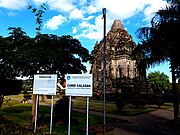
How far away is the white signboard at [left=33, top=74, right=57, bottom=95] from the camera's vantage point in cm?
1079

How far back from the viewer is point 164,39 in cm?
1444

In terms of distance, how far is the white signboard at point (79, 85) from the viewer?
373 inches

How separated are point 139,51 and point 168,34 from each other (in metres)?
3.08

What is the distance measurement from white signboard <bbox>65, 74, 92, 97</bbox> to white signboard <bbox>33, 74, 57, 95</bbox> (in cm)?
115

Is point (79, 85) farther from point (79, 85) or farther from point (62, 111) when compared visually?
point (62, 111)

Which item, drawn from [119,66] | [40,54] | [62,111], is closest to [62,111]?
[62,111]

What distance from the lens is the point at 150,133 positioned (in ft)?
44.1

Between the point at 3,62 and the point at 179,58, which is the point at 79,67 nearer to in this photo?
the point at 3,62

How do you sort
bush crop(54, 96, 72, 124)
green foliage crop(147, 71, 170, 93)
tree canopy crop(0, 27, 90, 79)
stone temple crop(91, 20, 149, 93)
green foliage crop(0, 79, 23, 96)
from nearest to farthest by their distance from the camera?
tree canopy crop(0, 27, 90, 79), bush crop(54, 96, 72, 124), green foliage crop(0, 79, 23, 96), stone temple crop(91, 20, 149, 93), green foliage crop(147, 71, 170, 93)

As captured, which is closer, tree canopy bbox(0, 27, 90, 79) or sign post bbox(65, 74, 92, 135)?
sign post bbox(65, 74, 92, 135)

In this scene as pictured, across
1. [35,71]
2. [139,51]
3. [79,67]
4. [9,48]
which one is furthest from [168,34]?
[9,48]

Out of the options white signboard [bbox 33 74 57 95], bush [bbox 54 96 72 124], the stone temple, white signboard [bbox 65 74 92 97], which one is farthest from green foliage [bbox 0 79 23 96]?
the stone temple

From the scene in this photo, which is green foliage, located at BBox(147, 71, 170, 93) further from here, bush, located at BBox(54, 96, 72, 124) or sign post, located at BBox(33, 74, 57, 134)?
sign post, located at BBox(33, 74, 57, 134)

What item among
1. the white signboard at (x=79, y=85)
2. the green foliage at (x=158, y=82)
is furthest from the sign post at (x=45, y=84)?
the green foliage at (x=158, y=82)
